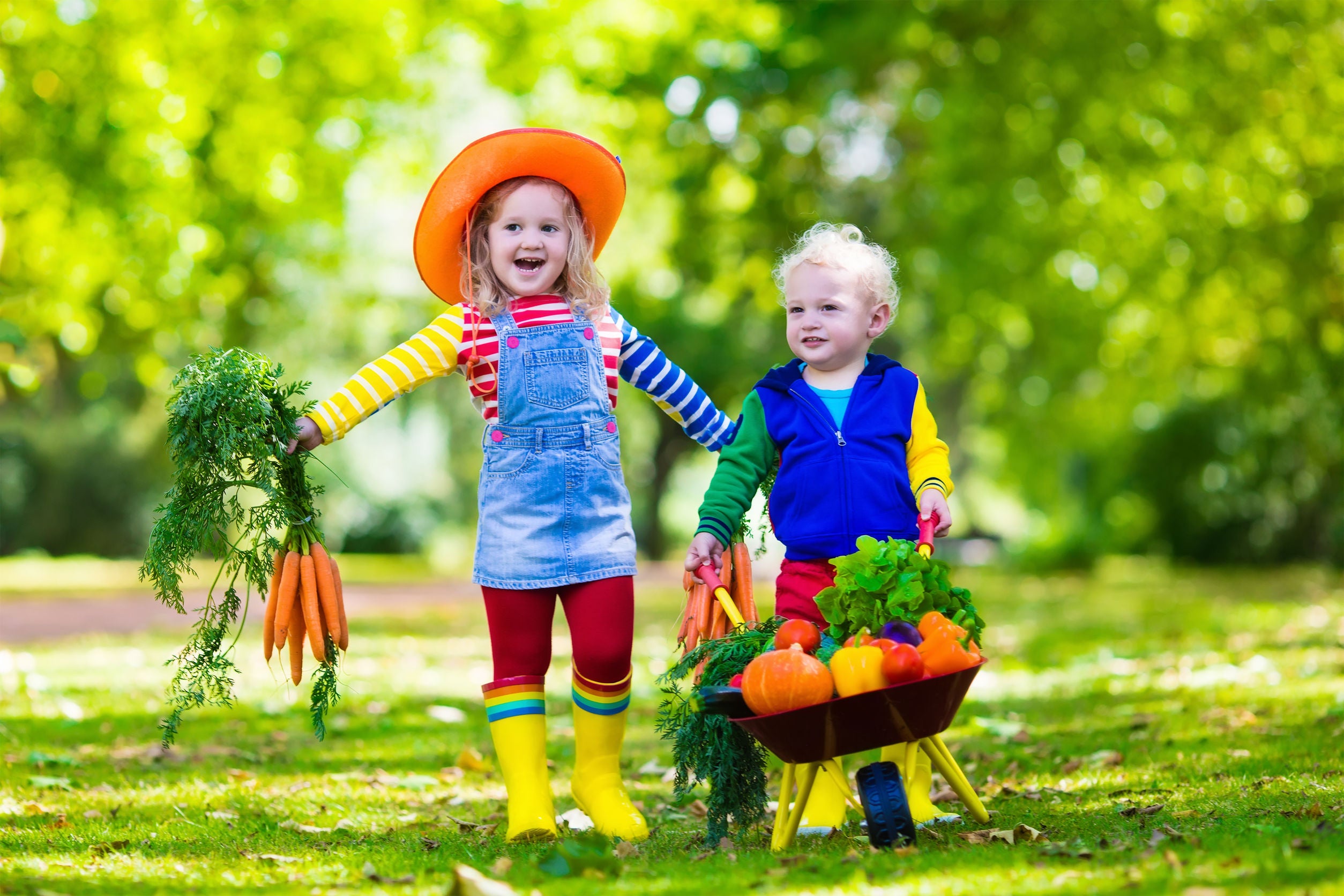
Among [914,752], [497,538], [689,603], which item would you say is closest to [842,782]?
[914,752]

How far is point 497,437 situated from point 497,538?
308 millimetres

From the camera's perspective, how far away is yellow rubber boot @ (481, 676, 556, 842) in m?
3.98

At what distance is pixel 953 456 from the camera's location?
109ft

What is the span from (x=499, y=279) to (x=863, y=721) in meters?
1.82

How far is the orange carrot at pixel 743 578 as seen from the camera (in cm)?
432

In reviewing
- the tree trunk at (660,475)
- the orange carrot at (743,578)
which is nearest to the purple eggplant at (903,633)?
the orange carrot at (743,578)

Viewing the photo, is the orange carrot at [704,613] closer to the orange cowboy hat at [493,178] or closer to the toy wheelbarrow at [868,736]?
the toy wheelbarrow at [868,736]

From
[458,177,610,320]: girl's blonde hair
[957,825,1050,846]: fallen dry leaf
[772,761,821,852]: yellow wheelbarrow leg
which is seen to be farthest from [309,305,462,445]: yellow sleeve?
[957,825,1050,846]: fallen dry leaf

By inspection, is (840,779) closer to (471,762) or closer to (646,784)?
(646,784)

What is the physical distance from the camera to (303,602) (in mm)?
3980

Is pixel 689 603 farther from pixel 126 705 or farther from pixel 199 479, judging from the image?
pixel 126 705

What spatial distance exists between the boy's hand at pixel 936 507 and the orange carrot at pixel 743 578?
64cm

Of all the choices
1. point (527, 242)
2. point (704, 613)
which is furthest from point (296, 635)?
point (527, 242)

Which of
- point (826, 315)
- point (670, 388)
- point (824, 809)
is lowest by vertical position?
point (824, 809)
